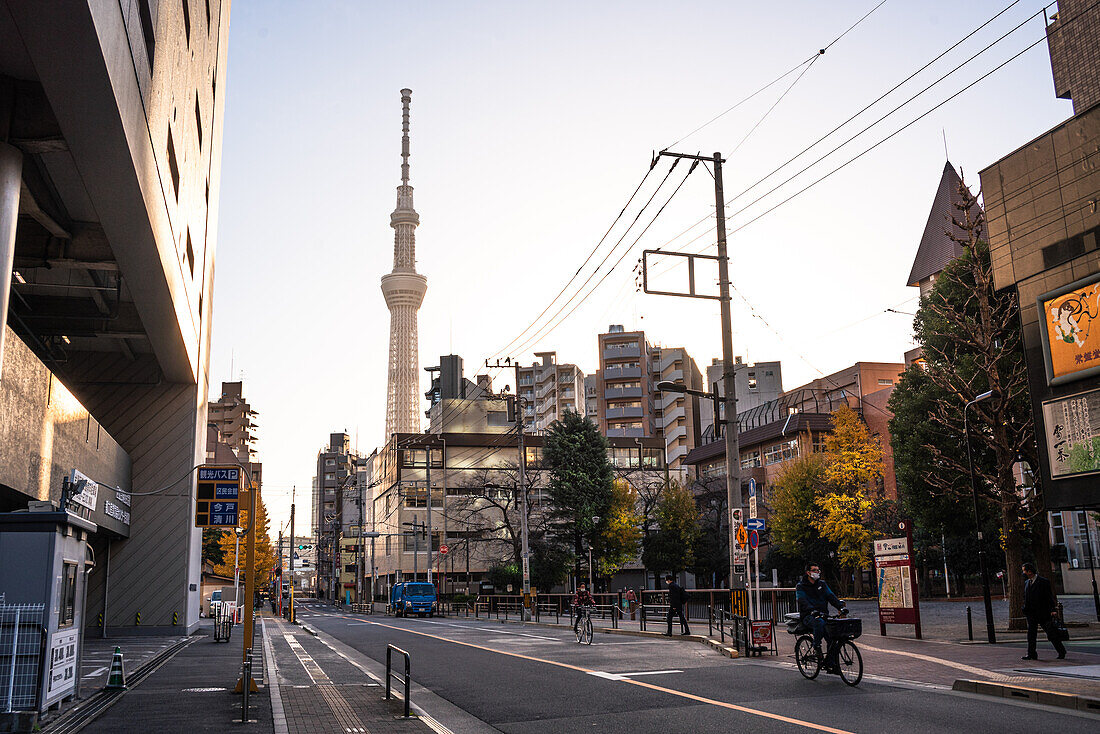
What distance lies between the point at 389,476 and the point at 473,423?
11707 millimetres

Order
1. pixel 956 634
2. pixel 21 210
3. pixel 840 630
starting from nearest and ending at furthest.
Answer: pixel 840 630 < pixel 21 210 < pixel 956 634

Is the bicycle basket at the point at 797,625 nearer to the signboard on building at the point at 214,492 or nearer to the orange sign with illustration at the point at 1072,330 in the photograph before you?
the orange sign with illustration at the point at 1072,330

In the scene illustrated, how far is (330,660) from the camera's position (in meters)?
22.3

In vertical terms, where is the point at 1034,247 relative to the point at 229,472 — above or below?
above

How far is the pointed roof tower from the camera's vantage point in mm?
62625

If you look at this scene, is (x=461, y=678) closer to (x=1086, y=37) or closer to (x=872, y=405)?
(x=1086, y=37)

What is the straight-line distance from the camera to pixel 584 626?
2492cm

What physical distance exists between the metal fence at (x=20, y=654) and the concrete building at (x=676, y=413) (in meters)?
87.6

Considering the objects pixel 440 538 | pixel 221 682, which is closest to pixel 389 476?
pixel 440 538

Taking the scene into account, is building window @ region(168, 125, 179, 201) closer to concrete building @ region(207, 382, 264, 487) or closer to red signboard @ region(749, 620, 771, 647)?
red signboard @ region(749, 620, 771, 647)

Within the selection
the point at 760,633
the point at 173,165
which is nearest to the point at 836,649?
the point at 760,633

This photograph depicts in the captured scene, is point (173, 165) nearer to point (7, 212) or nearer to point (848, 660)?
point (7, 212)

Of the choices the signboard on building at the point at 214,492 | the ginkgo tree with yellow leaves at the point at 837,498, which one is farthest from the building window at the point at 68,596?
the ginkgo tree with yellow leaves at the point at 837,498

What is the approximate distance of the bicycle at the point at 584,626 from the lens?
24.7m
